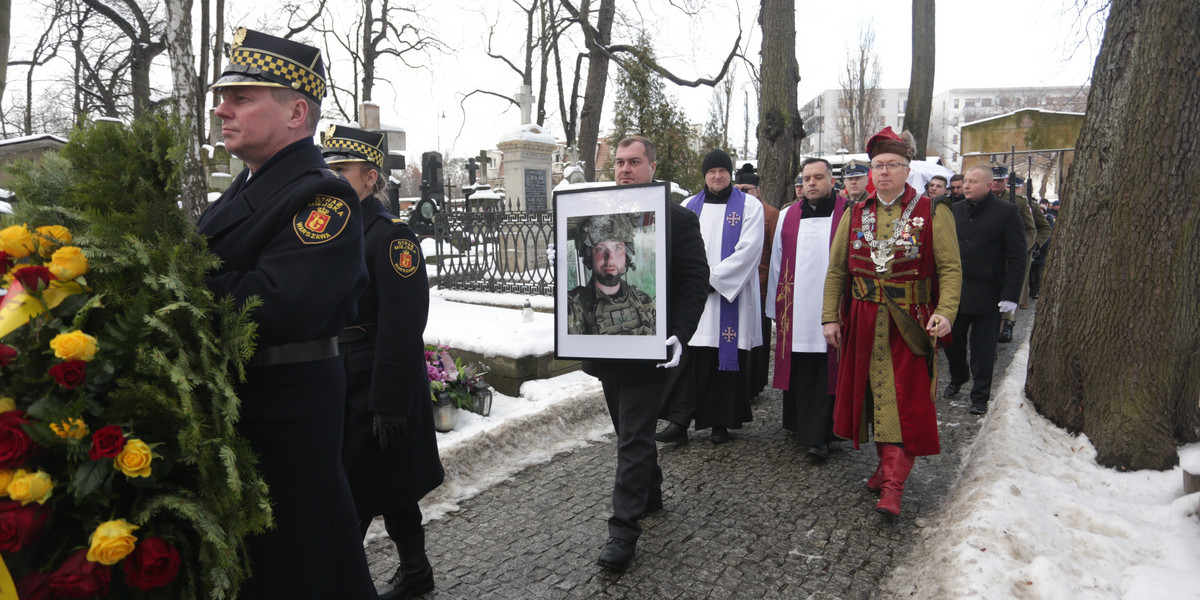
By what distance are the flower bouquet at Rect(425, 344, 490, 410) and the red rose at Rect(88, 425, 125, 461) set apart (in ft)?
11.6

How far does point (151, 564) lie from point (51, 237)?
0.73 meters

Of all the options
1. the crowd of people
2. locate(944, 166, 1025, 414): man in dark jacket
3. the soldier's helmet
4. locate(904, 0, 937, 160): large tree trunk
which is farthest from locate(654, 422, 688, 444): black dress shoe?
locate(904, 0, 937, 160): large tree trunk

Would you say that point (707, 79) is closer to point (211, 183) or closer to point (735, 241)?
point (211, 183)

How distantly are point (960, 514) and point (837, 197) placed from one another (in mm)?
2677

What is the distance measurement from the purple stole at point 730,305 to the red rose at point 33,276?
4.19m

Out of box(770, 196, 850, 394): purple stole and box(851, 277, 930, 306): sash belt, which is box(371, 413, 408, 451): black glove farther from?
box(770, 196, 850, 394): purple stole

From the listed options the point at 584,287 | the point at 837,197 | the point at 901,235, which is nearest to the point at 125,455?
the point at 584,287

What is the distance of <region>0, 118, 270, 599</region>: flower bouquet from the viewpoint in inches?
57.9

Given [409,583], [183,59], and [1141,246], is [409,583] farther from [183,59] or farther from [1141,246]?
[183,59]

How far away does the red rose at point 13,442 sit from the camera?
141cm

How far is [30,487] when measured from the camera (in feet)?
4.67

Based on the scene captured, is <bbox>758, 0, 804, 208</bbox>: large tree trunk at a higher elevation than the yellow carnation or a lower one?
higher

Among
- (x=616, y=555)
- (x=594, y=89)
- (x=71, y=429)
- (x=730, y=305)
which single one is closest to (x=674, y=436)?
(x=730, y=305)

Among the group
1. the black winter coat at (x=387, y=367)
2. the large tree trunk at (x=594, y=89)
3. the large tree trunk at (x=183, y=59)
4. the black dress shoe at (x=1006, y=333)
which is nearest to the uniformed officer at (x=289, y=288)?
the black winter coat at (x=387, y=367)
